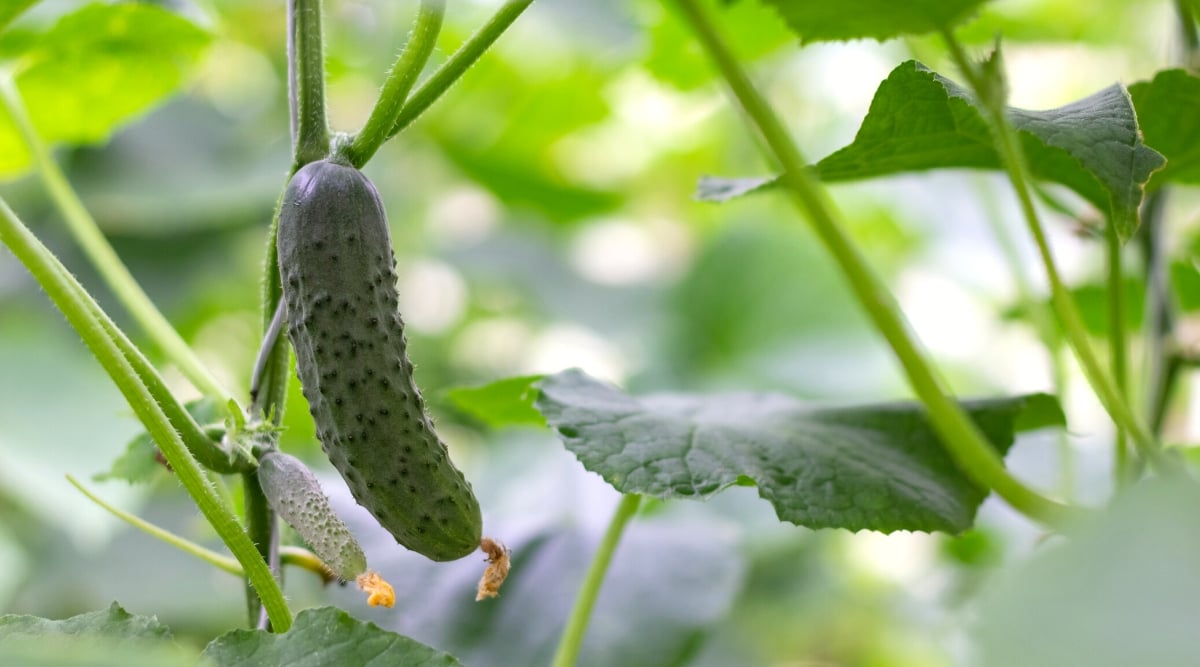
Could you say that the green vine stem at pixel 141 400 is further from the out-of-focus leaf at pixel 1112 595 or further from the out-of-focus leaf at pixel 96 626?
the out-of-focus leaf at pixel 1112 595

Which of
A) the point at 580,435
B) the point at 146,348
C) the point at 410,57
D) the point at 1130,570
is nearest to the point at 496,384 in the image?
the point at 580,435

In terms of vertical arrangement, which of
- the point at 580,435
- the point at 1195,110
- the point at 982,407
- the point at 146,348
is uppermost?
the point at 1195,110

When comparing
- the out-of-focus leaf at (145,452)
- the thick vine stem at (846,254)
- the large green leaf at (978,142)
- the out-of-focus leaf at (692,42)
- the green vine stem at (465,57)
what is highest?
the out-of-focus leaf at (692,42)

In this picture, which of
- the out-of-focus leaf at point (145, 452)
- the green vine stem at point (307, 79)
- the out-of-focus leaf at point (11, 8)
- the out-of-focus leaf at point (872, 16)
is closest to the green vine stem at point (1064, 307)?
the out-of-focus leaf at point (872, 16)

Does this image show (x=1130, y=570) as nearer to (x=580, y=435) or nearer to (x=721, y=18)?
(x=580, y=435)

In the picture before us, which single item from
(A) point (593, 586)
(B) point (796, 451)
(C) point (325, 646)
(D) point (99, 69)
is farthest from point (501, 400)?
(D) point (99, 69)

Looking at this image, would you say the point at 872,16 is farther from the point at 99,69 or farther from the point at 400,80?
the point at 99,69
